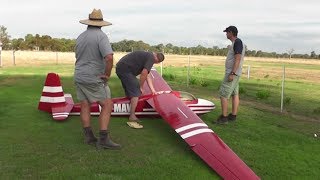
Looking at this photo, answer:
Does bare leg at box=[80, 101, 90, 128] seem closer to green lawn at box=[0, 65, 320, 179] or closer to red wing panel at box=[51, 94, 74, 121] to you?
green lawn at box=[0, 65, 320, 179]

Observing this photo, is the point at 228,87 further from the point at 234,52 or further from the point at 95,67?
the point at 95,67

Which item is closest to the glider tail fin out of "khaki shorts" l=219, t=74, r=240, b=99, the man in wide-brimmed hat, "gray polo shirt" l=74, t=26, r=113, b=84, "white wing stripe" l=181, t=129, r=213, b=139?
the man in wide-brimmed hat

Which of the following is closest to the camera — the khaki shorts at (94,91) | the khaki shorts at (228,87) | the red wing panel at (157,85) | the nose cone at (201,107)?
the khaki shorts at (94,91)

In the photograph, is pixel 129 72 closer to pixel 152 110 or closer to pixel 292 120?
pixel 152 110

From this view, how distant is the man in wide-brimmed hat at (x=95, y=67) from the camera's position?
21.8 ft

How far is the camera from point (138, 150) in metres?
7.04

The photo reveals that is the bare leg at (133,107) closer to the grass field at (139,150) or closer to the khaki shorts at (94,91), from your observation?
the grass field at (139,150)

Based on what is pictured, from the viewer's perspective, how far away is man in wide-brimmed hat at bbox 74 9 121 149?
21.8 feet

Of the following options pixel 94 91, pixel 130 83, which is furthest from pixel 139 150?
pixel 130 83

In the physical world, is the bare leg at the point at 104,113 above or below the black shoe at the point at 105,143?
above

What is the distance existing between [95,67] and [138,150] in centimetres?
162

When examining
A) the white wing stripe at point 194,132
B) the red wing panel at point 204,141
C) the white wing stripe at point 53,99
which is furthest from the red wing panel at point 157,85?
the white wing stripe at point 194,132

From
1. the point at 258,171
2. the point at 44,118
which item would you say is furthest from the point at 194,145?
the point at 44,118

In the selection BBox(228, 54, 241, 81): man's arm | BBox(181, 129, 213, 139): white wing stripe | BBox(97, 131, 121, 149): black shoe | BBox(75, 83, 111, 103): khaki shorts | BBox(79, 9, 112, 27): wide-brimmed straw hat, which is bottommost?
BBox(97, 131, 121, 149): black shoe
